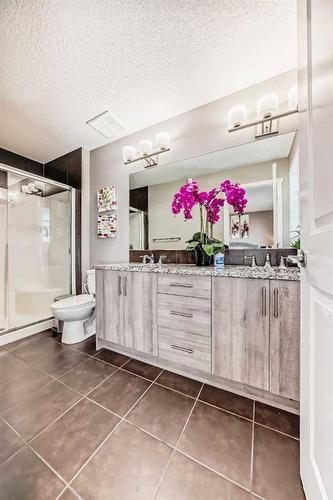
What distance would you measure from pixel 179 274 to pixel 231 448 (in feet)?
2.93

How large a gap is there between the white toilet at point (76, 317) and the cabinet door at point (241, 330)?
1263 millimetres

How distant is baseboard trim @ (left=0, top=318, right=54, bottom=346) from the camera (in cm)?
187

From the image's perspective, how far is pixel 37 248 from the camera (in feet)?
8.86

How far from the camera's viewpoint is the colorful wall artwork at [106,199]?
2260 millimetres

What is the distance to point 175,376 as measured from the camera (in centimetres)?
138

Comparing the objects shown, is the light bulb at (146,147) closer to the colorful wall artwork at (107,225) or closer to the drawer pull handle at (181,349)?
the colorful wall artwork at (107,225)

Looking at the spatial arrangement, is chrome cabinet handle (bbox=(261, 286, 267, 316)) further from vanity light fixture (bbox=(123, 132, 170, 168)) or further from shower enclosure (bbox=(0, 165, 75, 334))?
shower enclosure (bbox=(0, 165, 75, 334))

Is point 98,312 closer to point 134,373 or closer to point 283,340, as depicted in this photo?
point 134,373

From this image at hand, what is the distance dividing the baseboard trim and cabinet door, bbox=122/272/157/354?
1268 millimetres

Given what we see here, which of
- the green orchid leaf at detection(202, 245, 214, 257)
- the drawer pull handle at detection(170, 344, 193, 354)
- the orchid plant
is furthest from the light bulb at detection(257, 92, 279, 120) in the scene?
the drawer pull handle at detection(170, 344, 193, 354)

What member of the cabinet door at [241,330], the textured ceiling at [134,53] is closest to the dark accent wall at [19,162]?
the textured ceiling at [134,53]

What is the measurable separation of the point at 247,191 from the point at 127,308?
4.58ft

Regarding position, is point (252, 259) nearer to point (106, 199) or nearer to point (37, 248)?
point (106, 199)

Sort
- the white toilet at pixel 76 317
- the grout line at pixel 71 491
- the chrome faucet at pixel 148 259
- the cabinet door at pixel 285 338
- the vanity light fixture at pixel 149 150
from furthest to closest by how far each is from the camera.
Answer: the chrome faucet at pixel 148 259 → the vanity light fixture at pixel 149 150 → the white toilet at pixel 76 317 → the cabinet door at pixel 285 338 → the grout line at pixel 71 491
